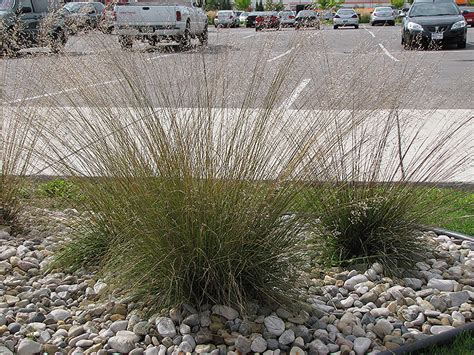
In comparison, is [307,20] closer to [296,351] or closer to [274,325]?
[274,325]

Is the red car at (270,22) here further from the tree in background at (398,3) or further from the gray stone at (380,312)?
the tree in background at (398,3)

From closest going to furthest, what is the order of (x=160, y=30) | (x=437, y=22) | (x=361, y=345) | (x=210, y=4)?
(x=361, y=345) < (x=160, y=30) < (x=437, y=22) < (x=210, y=4)

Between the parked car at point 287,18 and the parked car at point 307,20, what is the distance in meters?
0.04

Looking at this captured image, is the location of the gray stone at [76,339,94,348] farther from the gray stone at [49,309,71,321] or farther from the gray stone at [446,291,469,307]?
the gray stone at [446,291,469,307]

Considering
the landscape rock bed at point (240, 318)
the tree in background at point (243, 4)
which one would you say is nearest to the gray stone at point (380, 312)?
the landscape rock bed at point (240, 318)

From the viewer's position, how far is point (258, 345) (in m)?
3.01

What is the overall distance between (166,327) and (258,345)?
41 cm

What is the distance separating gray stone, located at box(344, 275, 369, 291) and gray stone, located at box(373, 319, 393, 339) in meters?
0.43

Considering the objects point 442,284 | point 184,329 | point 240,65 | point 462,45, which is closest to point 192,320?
point 184,329

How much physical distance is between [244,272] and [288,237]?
0.27 meters

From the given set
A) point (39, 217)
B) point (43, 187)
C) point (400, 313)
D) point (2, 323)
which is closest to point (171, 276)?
point (2, 323)

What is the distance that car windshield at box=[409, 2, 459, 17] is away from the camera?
2045 centimetres

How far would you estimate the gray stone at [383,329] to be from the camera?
3.19m

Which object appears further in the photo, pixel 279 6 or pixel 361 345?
pixel 279 6
